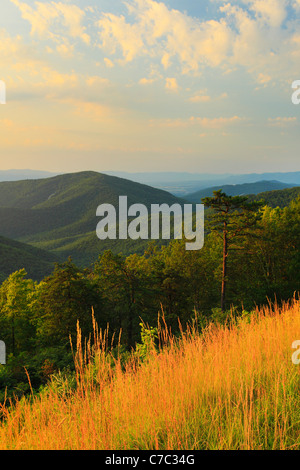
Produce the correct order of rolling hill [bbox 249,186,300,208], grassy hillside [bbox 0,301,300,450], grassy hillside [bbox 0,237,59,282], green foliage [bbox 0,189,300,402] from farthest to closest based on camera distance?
rolling hill [bbox 249,186,300,208] → grassy hillside [bbox 0,237,59,282] → green foliage [bbox 0,189,300,402] → grassy hillside [bbox 0,301,300,450]

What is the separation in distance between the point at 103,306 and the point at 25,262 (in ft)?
305

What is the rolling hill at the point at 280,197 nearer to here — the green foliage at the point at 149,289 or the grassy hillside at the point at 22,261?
the grassy hillside at the point at 22,261

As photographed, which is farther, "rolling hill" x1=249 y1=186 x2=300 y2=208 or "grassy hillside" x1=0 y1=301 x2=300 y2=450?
"rolling hill" x1=249 y1=186 x2=300 y2=208

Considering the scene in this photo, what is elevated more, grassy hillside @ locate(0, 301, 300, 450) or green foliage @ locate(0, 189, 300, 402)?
grassy hillside @ locate(0, 301, 300, 450)

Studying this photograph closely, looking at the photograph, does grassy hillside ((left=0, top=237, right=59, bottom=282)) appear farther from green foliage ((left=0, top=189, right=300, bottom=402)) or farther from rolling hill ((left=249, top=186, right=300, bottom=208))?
rolling hill ((left=249, top=186, right=300, bottom=208))

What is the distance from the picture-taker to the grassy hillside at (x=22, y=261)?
339 ft

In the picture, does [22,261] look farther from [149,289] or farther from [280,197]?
[280,197]

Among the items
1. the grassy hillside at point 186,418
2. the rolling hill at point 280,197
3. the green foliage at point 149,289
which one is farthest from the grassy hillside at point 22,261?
the grassy hillside at point 186,418

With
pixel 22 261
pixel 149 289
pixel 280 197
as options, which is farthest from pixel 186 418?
pixel 280 197

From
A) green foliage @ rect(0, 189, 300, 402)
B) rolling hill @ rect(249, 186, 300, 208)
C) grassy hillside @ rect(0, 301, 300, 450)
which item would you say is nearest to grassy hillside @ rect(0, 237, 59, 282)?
green foliage @ rect(0, 189, 300, 402)

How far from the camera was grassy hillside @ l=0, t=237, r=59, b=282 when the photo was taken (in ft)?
339
